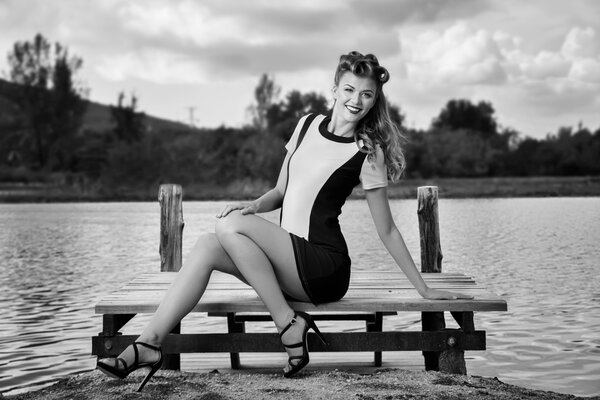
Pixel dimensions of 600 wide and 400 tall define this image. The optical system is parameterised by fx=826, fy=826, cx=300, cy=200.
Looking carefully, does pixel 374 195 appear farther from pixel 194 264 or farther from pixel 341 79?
pixel 194 264

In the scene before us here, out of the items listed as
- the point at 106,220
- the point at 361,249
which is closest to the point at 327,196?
the point at 361,249

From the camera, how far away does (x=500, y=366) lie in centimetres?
780

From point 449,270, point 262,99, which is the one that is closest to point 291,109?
point 262,99

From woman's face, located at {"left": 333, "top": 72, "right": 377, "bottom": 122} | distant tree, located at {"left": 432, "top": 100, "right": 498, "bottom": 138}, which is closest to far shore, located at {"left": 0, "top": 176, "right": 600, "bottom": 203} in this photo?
distant tree, located at {"left": 432, "top": 100, "right": 498, "bottom": 138}

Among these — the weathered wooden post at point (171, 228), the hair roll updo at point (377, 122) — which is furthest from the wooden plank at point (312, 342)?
the weathered wooden post at point (171, 228)

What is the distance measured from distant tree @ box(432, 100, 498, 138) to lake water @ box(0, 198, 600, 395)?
62.1 metres

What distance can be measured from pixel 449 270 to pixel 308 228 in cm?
1211

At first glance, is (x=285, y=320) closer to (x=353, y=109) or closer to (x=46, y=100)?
(x=353, y=109)

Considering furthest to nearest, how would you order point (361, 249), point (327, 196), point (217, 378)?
point (361, 249), point (217, 378), point (327, 196)

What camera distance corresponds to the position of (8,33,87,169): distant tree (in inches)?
2522

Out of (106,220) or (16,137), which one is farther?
(16,137)

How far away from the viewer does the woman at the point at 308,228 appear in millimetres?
4887

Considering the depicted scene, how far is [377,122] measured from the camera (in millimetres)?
5230

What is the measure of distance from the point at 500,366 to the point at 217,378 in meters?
3.31
